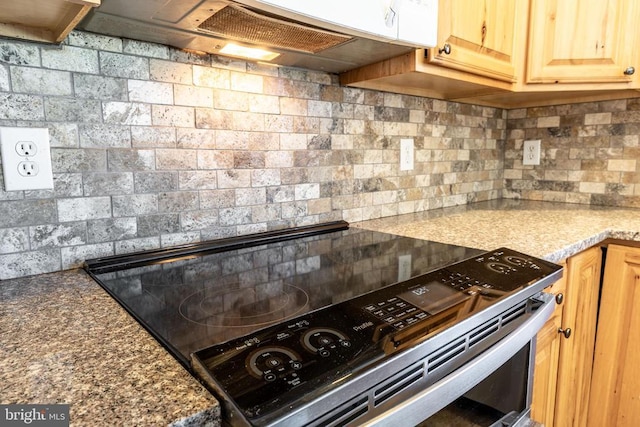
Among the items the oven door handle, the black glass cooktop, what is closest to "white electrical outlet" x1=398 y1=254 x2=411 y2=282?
the black glass cooktop

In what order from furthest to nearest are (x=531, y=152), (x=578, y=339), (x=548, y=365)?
(x=531, y=152) < (x=578, y=339) < (x=548, y=365)

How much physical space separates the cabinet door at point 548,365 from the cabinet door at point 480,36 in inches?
27.7

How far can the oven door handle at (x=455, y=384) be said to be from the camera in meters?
0.51

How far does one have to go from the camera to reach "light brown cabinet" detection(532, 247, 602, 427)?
3.76ft

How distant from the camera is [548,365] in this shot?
118 centimetres

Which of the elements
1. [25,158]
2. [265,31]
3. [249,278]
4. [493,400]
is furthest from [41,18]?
[493,400]

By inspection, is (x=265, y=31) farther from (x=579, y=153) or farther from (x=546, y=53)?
(x=579, y=153)

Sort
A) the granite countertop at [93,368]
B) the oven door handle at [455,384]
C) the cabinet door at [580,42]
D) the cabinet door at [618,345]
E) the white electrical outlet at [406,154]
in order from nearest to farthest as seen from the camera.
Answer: the granite countertop at [93,368], the oven door handle at [455,384], the cabinet door at [618,345], the cabinet door at [580,42], the white electrical outlet at [406,154]

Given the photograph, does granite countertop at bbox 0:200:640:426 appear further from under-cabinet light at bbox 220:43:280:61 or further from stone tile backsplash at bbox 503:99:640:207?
stone tile backsplash at bbox 503:99:640:207

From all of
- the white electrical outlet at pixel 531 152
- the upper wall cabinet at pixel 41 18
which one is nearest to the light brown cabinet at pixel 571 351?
the white electrical outlet at pixel 531 152

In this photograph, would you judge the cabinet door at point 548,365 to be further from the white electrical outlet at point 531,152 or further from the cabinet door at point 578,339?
the white electrical outlet at point 531,152

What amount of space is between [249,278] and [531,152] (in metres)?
1.69

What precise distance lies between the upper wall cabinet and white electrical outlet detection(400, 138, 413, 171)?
1.13 metres

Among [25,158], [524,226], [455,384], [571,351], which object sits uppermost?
[25,158]
